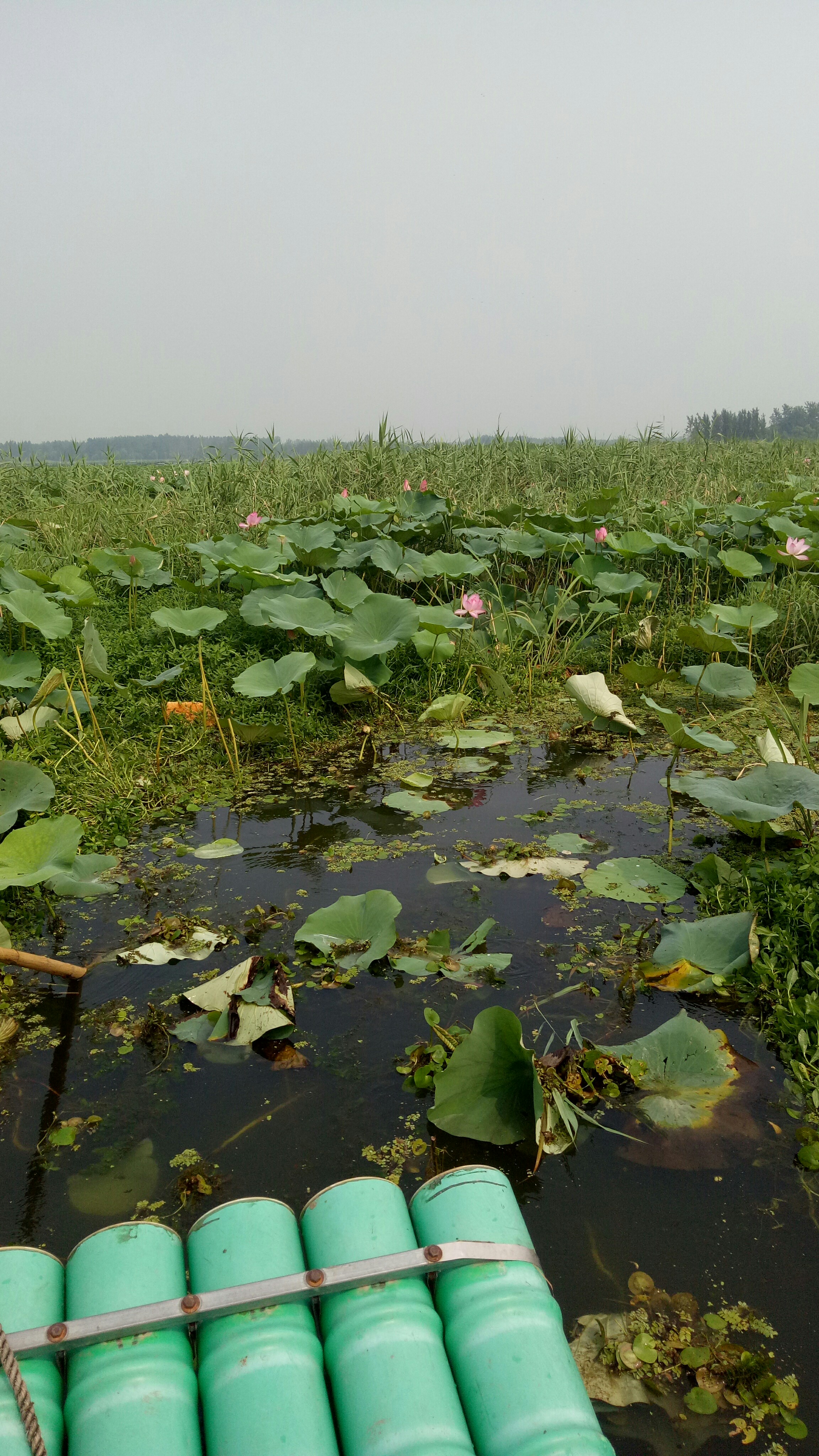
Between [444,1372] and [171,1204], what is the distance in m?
0.64

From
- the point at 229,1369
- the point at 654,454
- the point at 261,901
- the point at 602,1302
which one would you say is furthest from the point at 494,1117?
the point at 654,454

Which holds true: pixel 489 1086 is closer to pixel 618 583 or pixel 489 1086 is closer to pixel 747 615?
pixel 747 615

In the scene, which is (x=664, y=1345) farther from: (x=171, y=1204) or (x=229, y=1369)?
(x=171, y=1204)

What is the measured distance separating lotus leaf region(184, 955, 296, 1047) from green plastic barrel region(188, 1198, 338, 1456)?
0.65 m

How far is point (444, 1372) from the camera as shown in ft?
3.31

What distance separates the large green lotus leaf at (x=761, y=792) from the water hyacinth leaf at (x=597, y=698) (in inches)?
34.4

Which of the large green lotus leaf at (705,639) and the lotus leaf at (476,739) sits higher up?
the large green lotus leaf at (705,639)

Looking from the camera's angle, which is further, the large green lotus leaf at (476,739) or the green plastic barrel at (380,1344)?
the large green lotus leaf at (476,739)

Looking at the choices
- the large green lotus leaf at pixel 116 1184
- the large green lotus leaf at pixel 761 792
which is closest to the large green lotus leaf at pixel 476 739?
the large green lotus leaf at pixel 761 792

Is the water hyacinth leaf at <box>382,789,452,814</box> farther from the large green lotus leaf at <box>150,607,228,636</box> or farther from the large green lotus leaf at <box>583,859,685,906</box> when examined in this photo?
the large green lotus leaf at <box>150,607,228,636</box>

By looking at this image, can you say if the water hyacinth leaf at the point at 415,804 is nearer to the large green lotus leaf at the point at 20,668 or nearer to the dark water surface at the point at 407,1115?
the dark water surface at the point at 407,1115

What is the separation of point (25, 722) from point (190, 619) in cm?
75

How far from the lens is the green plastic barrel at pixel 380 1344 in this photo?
94 cm

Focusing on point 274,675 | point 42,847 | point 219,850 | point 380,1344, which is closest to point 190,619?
point 274,675
